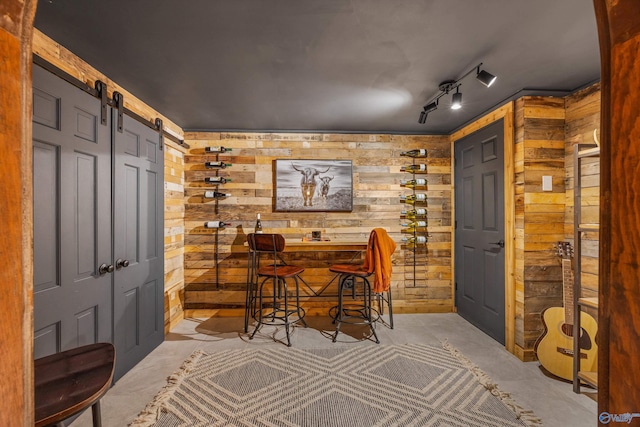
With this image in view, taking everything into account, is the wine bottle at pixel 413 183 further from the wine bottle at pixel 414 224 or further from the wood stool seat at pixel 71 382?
the wood stool seat at pixel 71 382

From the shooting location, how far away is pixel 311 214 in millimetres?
3836

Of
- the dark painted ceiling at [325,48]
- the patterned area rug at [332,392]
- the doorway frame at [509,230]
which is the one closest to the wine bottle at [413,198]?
the doorway frame at [509,230]

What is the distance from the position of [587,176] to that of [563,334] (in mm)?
1265

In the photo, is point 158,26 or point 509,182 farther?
point 509,182

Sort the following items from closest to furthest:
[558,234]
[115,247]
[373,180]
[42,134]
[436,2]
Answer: [436,2]
[42,134]
[115,247]
[558,234]
[373,180]

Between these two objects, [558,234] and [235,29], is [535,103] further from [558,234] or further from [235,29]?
[235,29]

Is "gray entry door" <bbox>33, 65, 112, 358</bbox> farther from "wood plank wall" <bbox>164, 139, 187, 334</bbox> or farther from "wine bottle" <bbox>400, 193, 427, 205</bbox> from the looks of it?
"wine bottle" <bbox>400, 193, 427, 205</bbox>

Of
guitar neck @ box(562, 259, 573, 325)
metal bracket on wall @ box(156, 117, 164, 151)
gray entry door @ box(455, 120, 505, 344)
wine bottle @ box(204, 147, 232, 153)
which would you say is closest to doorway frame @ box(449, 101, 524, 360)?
gray entry door @ box(455, 120, 505, 344)

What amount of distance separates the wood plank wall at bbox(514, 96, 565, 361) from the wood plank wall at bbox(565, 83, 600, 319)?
0.06 m

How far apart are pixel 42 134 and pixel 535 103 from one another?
Result: 366 centimetres

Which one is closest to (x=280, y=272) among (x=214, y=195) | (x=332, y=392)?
(x=332, y=392)

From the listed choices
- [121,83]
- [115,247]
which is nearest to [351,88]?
[121,83]

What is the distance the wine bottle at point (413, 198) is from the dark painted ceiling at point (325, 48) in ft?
3.77

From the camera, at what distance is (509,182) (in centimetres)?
282
